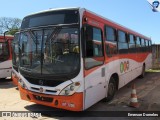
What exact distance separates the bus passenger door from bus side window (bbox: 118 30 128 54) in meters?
2.39

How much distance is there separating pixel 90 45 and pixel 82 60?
21.0 inches

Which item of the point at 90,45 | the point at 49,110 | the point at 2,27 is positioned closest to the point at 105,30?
the point at 90,45

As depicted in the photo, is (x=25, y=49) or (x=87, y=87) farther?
(x=25, y=49)

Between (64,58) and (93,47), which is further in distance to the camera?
(93,47)

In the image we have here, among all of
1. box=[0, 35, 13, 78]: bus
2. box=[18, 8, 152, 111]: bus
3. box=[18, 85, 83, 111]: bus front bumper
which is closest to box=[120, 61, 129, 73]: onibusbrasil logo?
box=[18, 8, 152, 111]: bus

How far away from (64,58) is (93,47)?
3.39 feet

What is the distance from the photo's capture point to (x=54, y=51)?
6898 millimetres

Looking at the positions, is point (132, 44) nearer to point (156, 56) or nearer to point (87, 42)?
point (87, 42)

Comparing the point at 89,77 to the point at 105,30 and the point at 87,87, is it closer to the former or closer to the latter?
the point at 87,87

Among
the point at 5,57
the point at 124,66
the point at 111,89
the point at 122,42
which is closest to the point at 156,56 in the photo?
the point at 124,66

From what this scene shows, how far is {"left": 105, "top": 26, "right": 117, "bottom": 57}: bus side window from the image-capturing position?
28.4 ft

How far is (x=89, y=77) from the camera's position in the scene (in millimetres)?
7062

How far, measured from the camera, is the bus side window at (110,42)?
8.65 meters

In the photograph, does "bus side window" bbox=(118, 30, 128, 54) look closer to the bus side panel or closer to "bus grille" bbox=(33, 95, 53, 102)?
"bus grille" bbox=(33, 95, 53, 102)
